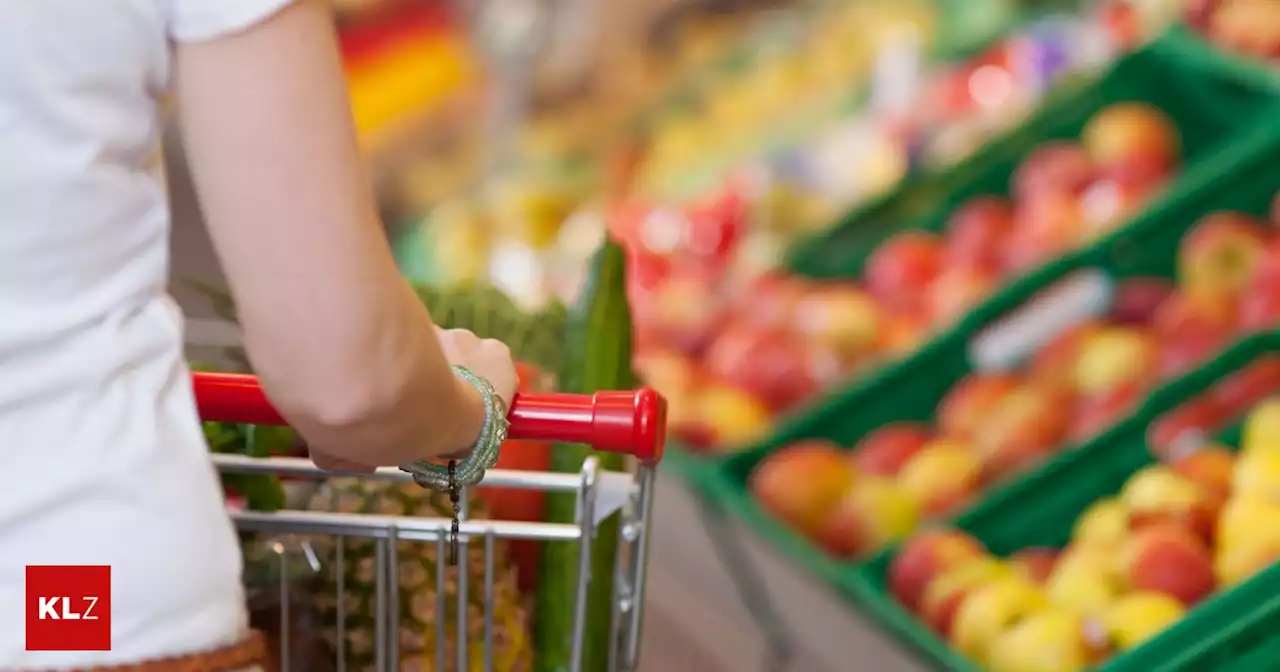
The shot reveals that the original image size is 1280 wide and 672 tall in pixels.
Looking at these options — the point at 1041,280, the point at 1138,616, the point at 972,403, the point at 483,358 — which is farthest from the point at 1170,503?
the point at 483,358

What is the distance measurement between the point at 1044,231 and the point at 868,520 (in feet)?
2.38

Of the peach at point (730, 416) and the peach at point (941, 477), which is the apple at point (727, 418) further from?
the peach at point (941, 477)

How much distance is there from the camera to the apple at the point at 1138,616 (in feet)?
5.45

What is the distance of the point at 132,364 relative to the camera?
0.83 metres

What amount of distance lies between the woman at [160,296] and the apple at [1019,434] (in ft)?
4.71

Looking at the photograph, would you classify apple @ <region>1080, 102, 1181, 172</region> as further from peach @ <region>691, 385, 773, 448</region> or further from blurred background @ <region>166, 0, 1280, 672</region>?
peach @ <region>691, 385, 773, 448</region>

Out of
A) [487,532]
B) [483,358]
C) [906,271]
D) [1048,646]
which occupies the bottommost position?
[1048,646]

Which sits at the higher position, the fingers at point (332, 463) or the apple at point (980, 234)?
the apple at point (980, 234)

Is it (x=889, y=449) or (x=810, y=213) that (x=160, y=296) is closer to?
(x=889, y=449)

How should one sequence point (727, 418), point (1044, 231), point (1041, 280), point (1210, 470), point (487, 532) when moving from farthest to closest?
point (1044, 231) < point (727, 418) < point (1041, 280) < point (1210, 470) < point (487, 532)

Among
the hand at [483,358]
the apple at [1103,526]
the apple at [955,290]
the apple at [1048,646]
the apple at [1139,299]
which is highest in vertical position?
the apple at [955,290]

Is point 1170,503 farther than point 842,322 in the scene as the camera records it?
No

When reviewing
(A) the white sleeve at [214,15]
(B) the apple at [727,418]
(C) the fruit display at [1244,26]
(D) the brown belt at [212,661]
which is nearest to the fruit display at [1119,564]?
(B) the apple at [727,418]

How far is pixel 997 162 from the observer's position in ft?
9.14
